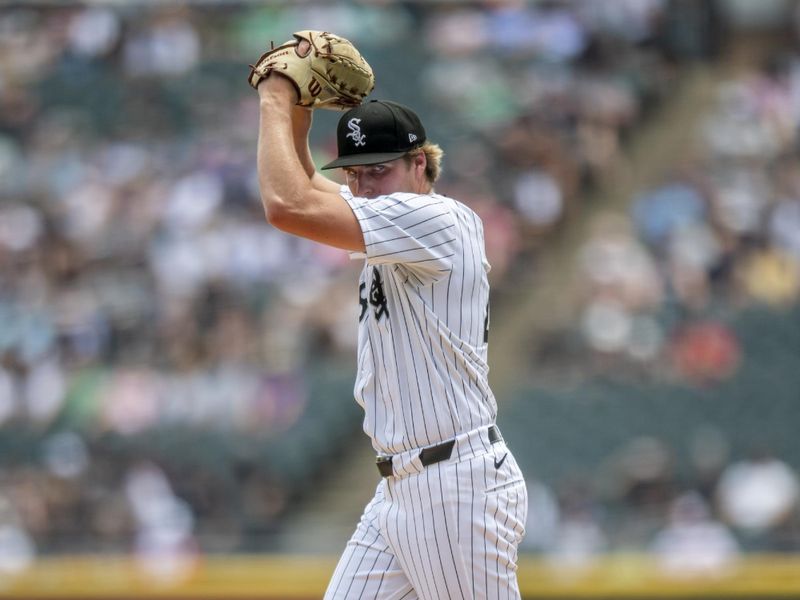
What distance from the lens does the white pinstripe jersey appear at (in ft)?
11.7

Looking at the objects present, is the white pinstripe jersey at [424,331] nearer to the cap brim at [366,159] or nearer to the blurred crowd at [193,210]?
the cap brim at [366,159]

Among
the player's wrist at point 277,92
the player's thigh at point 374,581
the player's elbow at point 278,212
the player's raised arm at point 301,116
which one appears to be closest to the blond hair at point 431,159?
the player's raised arm at point 301,116

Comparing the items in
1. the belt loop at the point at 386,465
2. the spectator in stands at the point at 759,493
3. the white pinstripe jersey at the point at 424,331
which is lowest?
the spectator in stands at the point at 759,493

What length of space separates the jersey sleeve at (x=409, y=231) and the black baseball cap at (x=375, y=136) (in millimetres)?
104

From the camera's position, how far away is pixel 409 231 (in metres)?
3.54

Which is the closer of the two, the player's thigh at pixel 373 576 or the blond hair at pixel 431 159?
the player's thigh at pixel 373 576

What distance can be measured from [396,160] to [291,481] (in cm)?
531

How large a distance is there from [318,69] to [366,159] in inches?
11.0

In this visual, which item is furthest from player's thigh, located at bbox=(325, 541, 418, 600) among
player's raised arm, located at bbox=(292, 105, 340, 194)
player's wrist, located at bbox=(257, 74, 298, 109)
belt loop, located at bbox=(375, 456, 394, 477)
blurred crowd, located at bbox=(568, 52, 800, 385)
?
blurred crowd, located at bbox=(568, 52, 800, 385)

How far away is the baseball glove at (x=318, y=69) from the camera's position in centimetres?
365

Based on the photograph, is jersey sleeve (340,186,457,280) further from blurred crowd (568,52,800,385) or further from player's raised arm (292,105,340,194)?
blurred crowd (568,52,800,385)

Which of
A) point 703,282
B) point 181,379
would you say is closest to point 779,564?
point 703,282

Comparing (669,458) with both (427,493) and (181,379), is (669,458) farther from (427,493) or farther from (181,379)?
(427,493)

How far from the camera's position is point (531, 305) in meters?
9.95
